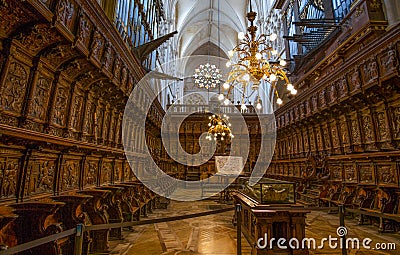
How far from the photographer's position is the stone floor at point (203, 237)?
13.5 feet

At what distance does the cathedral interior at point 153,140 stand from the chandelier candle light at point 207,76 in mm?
14713

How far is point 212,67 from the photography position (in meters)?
28.5

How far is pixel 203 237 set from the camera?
16.3ft

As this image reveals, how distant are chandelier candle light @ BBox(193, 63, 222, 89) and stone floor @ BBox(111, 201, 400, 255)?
74.8ft

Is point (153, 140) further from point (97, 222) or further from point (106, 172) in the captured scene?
point (97, 222)

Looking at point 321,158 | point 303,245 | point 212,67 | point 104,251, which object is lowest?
point 104,251

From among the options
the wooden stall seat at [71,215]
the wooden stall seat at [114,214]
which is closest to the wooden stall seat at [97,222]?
the wooden stall seat at [71,215]

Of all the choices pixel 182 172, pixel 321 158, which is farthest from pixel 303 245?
pixel 182 172

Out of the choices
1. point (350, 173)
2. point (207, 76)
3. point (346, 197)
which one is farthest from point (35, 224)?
point (207, 76)

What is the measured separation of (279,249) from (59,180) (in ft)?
13.2

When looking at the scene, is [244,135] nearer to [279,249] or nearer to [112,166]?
[112,166]

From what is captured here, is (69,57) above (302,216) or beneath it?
above

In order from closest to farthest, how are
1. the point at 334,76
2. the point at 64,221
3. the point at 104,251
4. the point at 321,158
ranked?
the point at 64,221
the point at 104,251
the point at 334,76
the point at 321,158

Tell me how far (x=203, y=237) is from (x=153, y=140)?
30.7ft
